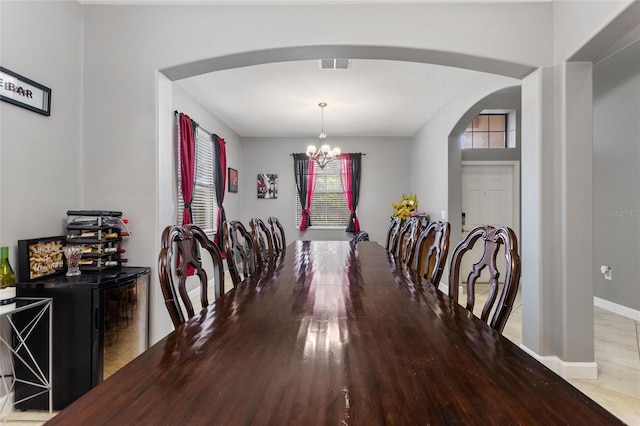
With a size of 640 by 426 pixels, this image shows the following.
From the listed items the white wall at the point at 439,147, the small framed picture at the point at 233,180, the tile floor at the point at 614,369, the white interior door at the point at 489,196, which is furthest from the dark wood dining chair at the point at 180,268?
the white interior door at the point at 489,196

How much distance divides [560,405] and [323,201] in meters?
6.06

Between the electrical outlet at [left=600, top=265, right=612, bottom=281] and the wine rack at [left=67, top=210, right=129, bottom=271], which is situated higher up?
the wine rack at [left=67, top=210, right=129, bottom=271]

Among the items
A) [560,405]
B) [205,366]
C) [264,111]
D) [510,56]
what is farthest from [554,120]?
[264,111]

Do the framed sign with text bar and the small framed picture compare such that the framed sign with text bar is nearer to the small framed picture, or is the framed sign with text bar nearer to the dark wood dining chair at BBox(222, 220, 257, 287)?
the dark wood dining chair at BBox(222, 220, 257, 287)

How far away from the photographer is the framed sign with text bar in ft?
5.92

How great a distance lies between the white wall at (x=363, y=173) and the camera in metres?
6.52

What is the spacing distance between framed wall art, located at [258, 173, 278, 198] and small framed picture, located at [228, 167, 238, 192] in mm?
527

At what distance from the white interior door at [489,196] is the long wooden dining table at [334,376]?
469cm

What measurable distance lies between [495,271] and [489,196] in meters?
4.69

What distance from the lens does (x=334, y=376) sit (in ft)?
2.23

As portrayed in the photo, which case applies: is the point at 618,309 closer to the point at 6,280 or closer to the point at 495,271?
the point at 495,271

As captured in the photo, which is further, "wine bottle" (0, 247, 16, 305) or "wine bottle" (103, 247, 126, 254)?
"wine bottle" (103, 247, 126, 254)

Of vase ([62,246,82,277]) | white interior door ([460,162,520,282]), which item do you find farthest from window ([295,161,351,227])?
vase ([62,246,82,277])

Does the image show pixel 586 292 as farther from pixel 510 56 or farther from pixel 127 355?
pixel 127 355
